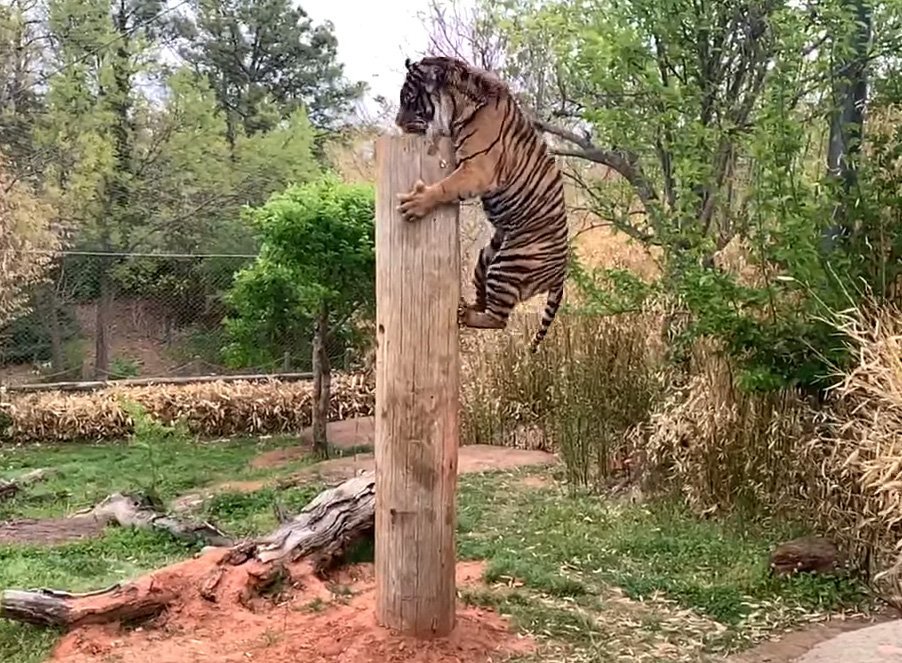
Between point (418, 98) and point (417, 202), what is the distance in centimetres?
31

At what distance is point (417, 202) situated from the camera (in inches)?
111

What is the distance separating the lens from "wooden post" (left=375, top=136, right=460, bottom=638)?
289cm

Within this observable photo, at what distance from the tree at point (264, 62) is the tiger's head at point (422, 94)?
9147 millimetres

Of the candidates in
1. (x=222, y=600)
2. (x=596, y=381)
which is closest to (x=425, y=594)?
(x=222, y=600)

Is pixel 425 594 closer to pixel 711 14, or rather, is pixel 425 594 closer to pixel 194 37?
pixel 711 14

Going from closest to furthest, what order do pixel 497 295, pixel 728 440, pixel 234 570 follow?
pixel 497 295, pixel 234 570, pixel 728 440

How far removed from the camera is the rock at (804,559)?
3.88 meters

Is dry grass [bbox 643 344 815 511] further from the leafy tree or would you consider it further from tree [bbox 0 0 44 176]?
tree [bbox 0 0 44 176]

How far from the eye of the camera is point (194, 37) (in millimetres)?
11969

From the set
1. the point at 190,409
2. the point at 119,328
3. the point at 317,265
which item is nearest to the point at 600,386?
the point at 317,265

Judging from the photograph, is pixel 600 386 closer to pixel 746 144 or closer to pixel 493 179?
pixel 746 144

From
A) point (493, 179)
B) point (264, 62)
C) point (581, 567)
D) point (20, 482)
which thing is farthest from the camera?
point (264, 62)

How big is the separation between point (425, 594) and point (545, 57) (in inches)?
232

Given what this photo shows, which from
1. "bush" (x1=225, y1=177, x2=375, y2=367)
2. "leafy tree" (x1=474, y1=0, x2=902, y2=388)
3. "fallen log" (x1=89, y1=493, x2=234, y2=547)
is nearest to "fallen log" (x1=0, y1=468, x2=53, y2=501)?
"fallen log" (x1=89, y1=493, x2=234, y2=547)
